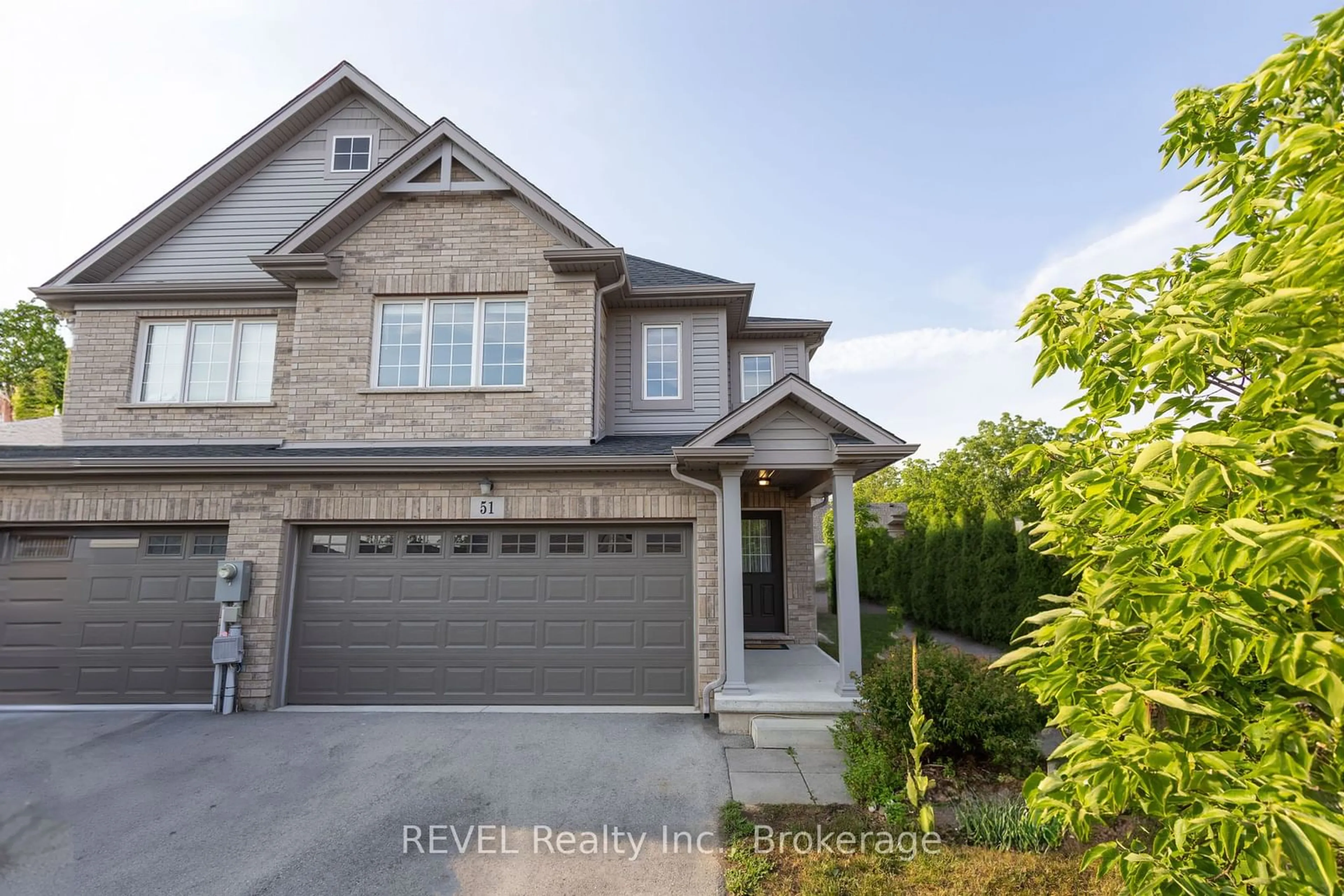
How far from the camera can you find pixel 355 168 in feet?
33.9

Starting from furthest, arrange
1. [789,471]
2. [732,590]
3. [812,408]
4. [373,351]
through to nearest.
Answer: [373,351] < [789,471] < [812,408] < [732,590]

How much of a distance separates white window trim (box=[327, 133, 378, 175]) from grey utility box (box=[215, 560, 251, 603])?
6807 millimetres

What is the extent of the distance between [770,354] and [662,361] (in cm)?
255

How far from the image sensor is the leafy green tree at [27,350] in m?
29.7

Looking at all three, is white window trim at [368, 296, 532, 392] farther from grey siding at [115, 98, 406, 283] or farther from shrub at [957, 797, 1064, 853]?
shrub at [957, 797, 1064, 853]

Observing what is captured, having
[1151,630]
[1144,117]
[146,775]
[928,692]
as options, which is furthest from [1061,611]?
[146,775]

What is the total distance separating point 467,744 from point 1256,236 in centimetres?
733

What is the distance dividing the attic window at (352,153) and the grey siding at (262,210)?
0.45ft

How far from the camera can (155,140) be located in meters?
9.44

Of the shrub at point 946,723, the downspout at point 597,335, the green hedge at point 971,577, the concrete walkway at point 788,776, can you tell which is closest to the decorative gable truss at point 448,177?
the downspout at point 597,335

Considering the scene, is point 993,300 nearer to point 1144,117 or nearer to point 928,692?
point 928,692

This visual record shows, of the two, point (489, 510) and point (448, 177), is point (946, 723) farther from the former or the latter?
point (448, 177)

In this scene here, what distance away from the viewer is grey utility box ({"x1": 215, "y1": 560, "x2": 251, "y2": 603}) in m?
7.68

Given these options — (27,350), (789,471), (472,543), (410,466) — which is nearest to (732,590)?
(789,471)
